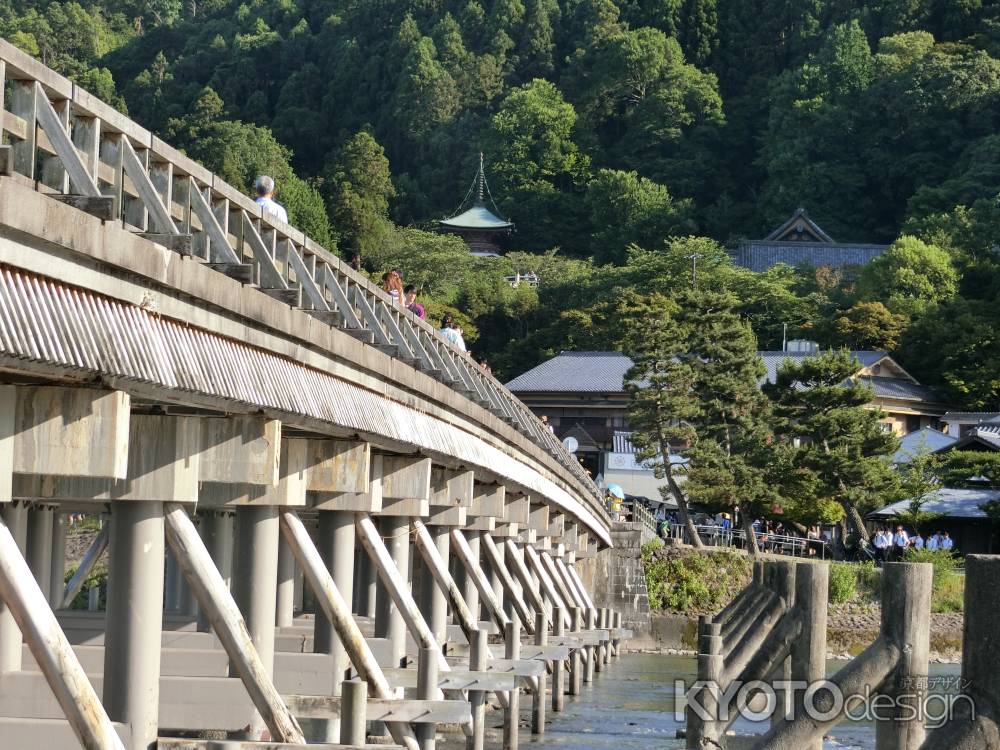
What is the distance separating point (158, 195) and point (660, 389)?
1541 inches

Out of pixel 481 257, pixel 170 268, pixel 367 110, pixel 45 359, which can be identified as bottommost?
pixel 45 359

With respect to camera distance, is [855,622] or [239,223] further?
[855,622]

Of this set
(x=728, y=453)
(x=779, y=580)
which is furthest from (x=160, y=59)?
(x=779, y=580)

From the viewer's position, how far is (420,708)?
11.4 meters

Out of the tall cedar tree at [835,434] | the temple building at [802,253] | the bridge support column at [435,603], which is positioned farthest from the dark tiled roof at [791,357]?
the bridge support column at [435,603]

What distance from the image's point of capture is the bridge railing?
6.55 m

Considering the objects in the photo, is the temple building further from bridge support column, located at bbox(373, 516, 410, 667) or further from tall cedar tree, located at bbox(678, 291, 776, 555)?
bridge support column, located at bbox(373, 516, 410, 667)

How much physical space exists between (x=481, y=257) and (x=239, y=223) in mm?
80770

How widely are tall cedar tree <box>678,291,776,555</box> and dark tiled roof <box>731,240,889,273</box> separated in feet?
131

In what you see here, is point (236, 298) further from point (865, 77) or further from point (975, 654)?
point (865, 77)

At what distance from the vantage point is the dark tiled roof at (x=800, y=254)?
87250 mm

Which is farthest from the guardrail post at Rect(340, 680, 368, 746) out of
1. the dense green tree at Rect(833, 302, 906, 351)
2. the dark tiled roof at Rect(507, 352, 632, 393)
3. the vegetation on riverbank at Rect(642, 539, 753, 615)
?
the dense green tree at Rect(833, 302, 906, 351)

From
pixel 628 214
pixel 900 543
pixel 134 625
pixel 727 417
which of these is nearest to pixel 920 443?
pixel 727 417

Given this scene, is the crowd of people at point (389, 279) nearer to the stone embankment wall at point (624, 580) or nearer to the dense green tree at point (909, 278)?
the stone embankment wall at point (624, 580)
